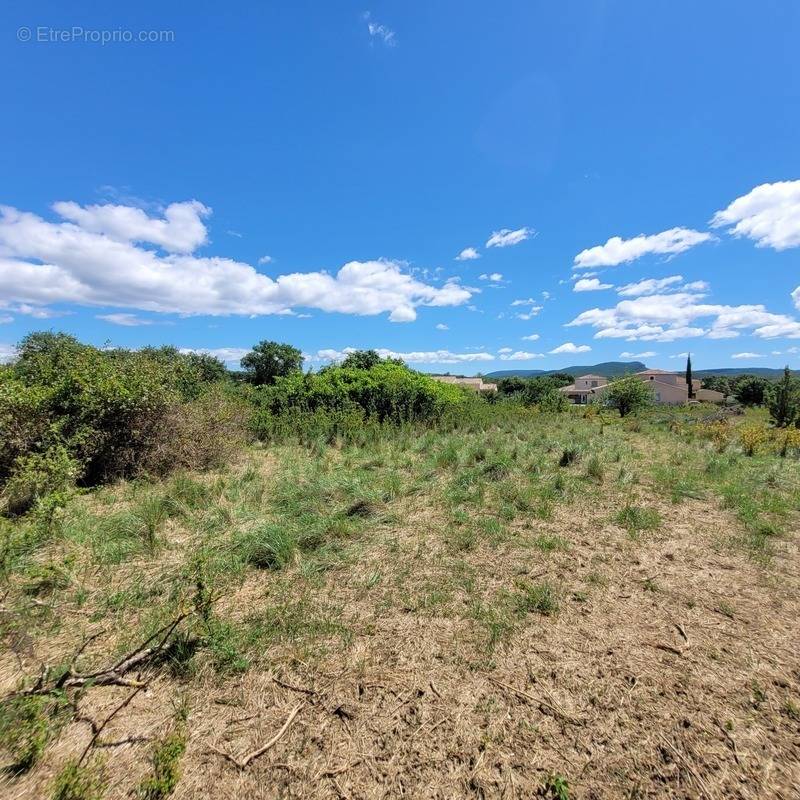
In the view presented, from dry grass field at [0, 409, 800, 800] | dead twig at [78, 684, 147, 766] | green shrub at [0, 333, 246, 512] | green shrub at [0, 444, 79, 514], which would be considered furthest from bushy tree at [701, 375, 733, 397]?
dead twig at [78, 684, 147, 766]

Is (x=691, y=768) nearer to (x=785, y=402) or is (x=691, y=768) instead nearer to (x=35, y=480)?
(x=35, y=480)

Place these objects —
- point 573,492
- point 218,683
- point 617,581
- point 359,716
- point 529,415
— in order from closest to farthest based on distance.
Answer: point 359,716, point 218,683, point 617,581, point 573,492, point 529,415

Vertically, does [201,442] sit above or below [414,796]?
above

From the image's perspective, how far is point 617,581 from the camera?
3.11 m

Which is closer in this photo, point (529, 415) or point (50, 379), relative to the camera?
point (50, 379)

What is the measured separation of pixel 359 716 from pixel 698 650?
206cm

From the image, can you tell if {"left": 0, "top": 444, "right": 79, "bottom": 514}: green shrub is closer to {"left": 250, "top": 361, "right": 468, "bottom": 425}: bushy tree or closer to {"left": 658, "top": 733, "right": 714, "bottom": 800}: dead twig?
{"left": 250, "top": 361, "right": 468, "bottom": 425}: bushy tree

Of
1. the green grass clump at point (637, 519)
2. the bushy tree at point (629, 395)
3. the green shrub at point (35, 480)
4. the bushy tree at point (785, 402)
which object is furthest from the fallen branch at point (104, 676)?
the bushy tree at point (785, 402)

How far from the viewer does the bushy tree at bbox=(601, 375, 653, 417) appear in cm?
1977

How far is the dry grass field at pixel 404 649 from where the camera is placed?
5.53 feet

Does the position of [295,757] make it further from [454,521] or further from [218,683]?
[454,521]

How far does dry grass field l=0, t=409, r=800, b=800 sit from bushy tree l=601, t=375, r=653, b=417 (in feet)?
55.1

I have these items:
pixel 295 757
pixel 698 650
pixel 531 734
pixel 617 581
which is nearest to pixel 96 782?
pixel 295 757

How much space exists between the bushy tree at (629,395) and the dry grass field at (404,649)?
16.8m
